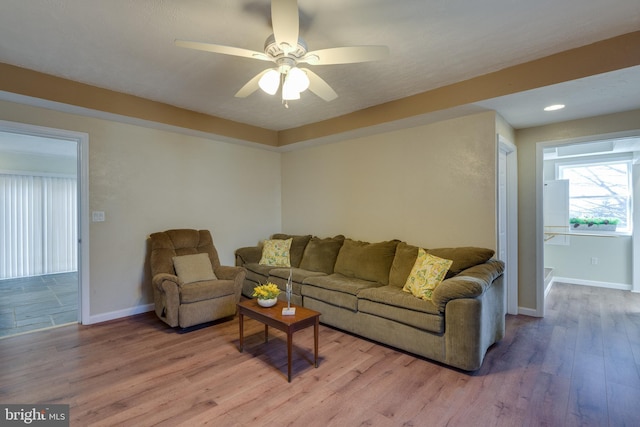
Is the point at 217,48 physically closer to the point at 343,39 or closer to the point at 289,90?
the point at 289,90

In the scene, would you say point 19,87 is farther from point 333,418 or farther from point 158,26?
point 333,418

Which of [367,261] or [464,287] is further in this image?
[367,261]

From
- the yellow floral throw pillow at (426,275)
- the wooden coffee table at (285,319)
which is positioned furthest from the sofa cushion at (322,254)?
the wooden coffee table at (285,319)

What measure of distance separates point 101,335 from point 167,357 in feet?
3.39

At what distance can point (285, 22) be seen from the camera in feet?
5.62

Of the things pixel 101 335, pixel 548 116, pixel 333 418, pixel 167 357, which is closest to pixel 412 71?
pixel 548 116

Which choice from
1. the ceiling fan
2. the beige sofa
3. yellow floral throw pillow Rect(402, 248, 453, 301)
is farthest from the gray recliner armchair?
the ceiling fan

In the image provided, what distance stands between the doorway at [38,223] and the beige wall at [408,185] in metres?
3.57

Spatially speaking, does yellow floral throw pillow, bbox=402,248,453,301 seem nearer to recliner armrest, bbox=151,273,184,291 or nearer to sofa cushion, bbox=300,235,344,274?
sofa cushion, bbox=300,235,344,274

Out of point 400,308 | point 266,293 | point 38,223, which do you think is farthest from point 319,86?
point 38,223

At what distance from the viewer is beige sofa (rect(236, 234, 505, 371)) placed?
2.42 m

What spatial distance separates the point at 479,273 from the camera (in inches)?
107

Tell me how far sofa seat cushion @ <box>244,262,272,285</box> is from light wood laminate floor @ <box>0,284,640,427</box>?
99 cm

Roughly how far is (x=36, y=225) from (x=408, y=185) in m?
7.16
